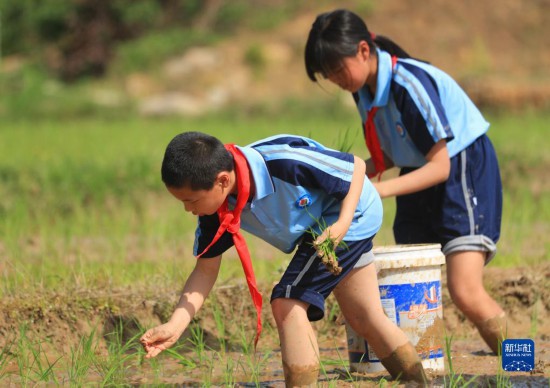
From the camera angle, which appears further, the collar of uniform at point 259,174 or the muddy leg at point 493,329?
the muddy leg at point 493,329

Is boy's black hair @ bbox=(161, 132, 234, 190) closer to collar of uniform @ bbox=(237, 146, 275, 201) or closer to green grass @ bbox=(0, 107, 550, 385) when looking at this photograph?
collar of uniform @ bbox=(237, 146, 275, 201)

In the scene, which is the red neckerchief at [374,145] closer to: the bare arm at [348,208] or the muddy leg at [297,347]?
the bare arm at [348,208]

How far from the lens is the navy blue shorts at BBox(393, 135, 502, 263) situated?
3537mm

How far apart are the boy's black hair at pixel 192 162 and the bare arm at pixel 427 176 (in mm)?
852

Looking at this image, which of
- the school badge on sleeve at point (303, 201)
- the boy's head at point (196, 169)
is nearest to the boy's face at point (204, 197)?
the boy's head at point (196, 169)

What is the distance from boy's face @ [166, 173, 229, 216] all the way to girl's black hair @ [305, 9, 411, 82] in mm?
839

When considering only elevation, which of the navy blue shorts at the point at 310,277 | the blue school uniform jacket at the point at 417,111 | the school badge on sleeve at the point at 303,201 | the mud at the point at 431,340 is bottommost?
the mud at the point at 431,340

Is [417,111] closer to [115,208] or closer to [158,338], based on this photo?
[158,338]

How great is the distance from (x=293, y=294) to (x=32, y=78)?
13.2m

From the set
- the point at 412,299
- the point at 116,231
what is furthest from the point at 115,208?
the point at 412,299

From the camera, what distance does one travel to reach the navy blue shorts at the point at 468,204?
11.6ft

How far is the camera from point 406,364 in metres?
3.04

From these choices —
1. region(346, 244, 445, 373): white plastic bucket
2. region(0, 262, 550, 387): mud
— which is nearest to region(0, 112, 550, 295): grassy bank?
region(0, 262, 550, 387): mud

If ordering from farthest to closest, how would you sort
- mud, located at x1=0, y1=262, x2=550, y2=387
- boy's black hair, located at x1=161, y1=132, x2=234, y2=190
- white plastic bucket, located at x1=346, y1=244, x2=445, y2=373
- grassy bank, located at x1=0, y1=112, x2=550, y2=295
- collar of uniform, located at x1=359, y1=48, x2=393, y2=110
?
1. grassy bank, located at x1=0, y1=112, x2=550, y2=295
2. collar of uniform, located at x1=359, y1=48, x2=393, y2=110
3. mud, located at x1=0, y1=262, x2=550, y2=387
4. white plastic bucket, located at x1=346, y1=244, x2=445, y2=373
5. boy's black hair, located at x1=161, y1=132, x2=234, y2=190
